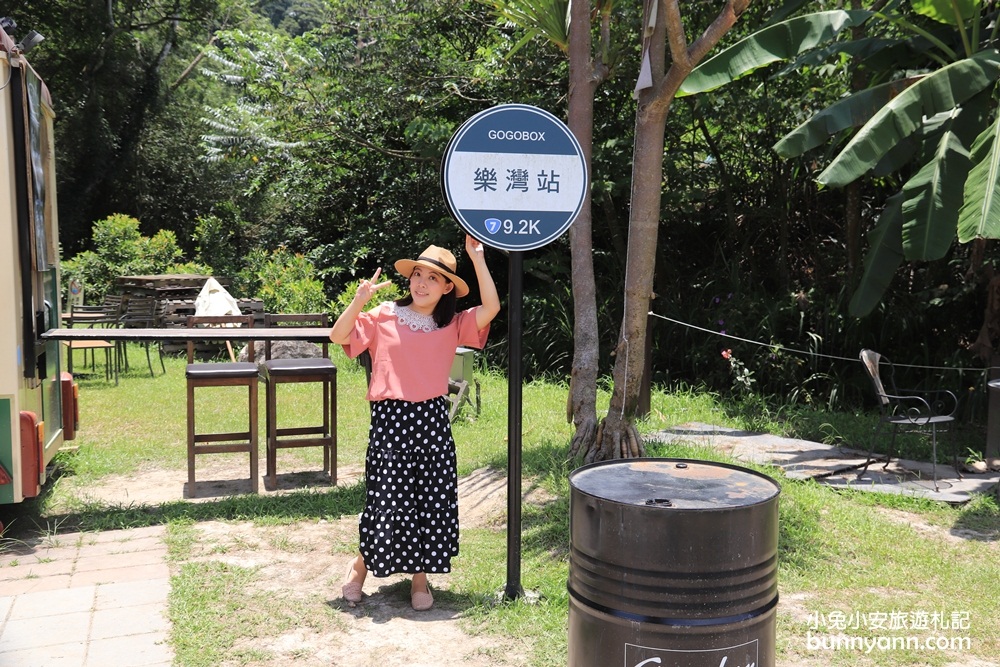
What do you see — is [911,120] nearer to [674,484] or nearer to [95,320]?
[674,484]

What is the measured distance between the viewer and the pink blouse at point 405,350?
434 cm

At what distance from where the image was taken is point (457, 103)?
12.5 m

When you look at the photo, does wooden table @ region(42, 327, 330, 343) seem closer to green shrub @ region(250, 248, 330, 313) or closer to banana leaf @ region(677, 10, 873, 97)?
banana leaf @ region(677, 10, 873, 97)

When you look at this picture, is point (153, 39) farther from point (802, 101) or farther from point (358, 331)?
point (358, 331)

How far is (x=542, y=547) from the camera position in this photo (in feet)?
17.2

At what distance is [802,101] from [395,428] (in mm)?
8453

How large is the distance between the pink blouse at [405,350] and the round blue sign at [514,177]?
516mm

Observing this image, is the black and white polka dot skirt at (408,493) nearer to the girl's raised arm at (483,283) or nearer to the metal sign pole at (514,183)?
the metal sign pole at (514,183)

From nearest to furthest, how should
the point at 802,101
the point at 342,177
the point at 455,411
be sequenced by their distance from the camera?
the point at 455,411 → the point at 802,101 → the point at 342,177

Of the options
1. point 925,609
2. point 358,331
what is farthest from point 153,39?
point 925,609

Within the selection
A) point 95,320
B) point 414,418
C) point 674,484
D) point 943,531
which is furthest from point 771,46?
point 95,320

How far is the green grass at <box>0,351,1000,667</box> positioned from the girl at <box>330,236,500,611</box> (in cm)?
34

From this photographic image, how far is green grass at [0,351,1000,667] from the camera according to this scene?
413 cm

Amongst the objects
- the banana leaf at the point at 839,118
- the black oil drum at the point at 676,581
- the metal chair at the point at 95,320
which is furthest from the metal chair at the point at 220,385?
the metal chair at the point at 95,320
